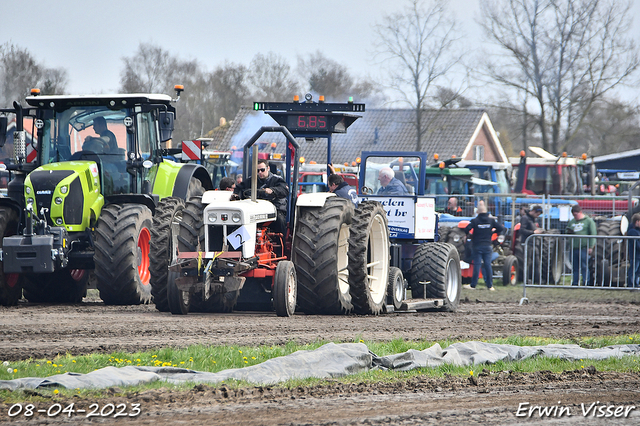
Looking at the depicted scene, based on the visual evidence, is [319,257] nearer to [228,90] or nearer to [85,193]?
[85,193]

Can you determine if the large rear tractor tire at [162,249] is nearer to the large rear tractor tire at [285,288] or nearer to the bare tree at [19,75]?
the large rear tractor tire at [285,288]

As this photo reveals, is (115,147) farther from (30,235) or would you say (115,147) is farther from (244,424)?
(244,424)

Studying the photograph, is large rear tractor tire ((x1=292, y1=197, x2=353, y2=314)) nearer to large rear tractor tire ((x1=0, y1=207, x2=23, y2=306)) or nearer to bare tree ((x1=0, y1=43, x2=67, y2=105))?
large rear tractor tire ((x1=0, y1=207, x2=23, y2=306))

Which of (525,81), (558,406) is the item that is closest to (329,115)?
(558,406)

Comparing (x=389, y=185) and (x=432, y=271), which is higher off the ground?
(x=389, y=185)

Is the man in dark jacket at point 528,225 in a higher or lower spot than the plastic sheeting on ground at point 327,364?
higher

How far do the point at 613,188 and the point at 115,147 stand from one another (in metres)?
24.6

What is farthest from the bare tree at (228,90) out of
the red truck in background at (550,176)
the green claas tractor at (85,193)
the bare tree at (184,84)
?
the green claas tractor at (85,193)

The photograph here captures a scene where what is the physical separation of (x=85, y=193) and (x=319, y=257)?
3.78 metres

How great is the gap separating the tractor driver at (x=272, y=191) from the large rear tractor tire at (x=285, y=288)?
2.67 ft

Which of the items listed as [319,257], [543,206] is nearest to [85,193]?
[319,257]

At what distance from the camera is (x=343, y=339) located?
814 centimetres

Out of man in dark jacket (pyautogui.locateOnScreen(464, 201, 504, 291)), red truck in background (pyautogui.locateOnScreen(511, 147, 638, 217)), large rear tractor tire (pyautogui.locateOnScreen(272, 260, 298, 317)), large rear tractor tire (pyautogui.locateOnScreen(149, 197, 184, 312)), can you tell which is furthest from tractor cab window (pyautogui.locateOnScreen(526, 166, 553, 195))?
large rear tractor tire (pyautogui.locateOnScreen(149, 197, 184, 312))

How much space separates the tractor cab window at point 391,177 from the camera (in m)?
13.1
